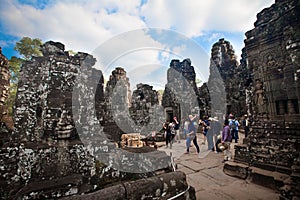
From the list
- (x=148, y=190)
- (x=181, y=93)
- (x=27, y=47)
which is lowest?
(x=148, y=190)

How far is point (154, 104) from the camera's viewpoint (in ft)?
47.2

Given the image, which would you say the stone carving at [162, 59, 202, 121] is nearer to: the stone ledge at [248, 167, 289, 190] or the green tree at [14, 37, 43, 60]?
the stone ledge at [248, 167, 289, 190]

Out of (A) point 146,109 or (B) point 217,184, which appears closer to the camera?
(B) point 217,184

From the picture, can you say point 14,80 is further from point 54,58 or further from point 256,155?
point 256,155

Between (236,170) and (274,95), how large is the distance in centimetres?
236

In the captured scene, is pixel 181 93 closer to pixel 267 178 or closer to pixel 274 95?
pixel 274 95

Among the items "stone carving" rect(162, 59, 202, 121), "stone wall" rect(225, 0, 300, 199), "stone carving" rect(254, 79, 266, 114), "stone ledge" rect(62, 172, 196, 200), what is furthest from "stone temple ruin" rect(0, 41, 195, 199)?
"stone carving" rect(162, 59, 202, 121)

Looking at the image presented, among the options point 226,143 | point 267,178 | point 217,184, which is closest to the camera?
point 267,178

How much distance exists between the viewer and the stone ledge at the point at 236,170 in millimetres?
3806

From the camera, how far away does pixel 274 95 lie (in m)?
4.17

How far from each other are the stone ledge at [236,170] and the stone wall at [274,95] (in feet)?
0.44

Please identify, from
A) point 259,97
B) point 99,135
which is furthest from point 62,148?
point 259,97

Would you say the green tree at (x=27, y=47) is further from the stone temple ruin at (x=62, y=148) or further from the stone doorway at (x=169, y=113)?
the stone temple ruin at (x=62, y=148)

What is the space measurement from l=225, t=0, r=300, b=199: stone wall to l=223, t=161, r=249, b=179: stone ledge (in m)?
0.13
